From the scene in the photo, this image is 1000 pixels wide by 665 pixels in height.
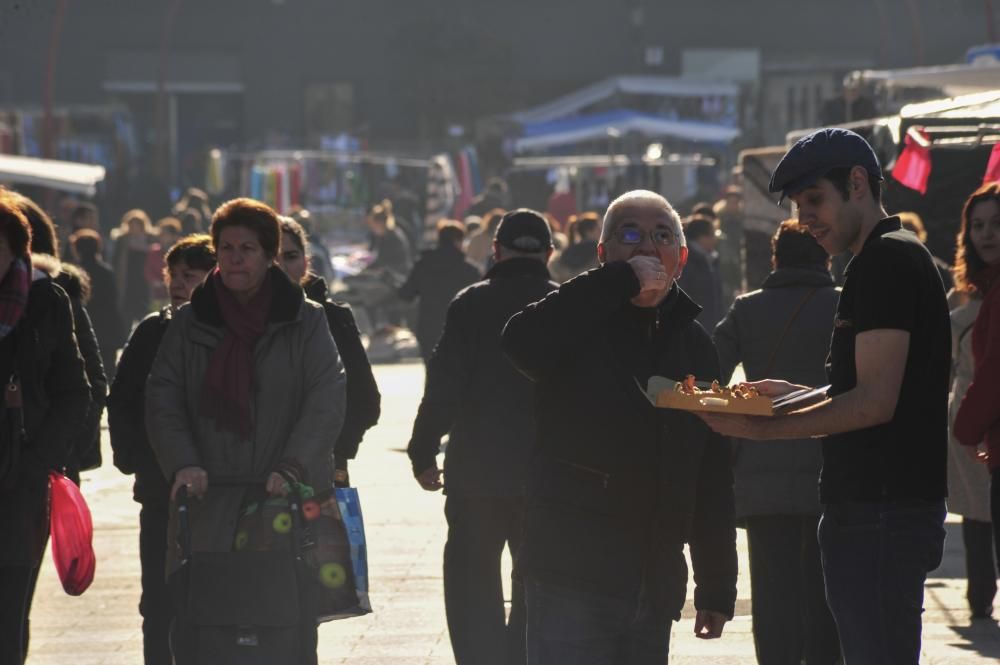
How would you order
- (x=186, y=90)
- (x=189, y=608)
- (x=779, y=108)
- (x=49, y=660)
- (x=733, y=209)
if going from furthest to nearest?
(x=186, y=90) < (x=779, y=108) < (x=733, y=209) < (x=49, y=660) < (x=189, y=608)

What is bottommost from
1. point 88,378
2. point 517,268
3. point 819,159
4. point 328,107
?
point 88,378

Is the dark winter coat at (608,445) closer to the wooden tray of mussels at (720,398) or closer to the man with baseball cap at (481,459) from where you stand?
the wooden tray of mussels at (720,398)

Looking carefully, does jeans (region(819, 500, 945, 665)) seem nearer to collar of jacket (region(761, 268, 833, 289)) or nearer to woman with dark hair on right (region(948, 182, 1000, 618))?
woman with dark hair on right (region(948, 182, 1000, 618))

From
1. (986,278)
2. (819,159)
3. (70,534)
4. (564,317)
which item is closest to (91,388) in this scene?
(70,534)

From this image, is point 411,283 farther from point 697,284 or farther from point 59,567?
point 59,567

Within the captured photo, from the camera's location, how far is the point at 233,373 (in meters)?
5.79

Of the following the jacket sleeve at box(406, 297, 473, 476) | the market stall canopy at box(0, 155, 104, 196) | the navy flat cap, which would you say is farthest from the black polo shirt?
the market stall canopy at box(0, 155, 104, 196)

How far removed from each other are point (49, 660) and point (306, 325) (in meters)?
2.56

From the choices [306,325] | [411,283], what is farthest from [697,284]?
[306,325]

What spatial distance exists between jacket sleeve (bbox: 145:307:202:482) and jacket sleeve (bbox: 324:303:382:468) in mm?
1412

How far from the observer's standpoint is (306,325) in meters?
6.00

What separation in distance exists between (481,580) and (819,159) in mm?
2866

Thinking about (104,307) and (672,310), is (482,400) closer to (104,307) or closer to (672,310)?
(672,310)

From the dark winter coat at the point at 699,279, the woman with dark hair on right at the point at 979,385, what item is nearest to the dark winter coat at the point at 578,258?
the dark winter coat at the point at 699,279
